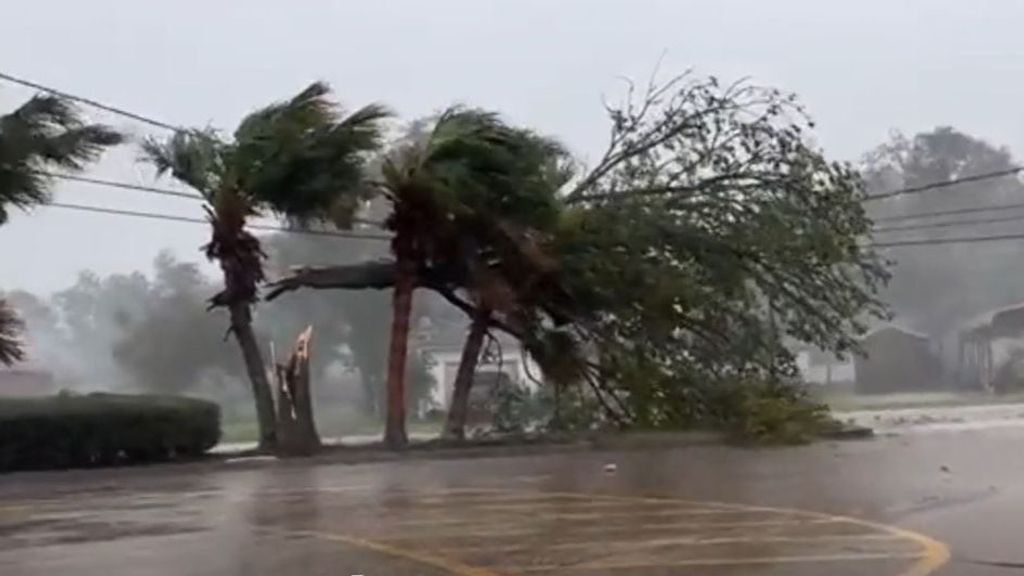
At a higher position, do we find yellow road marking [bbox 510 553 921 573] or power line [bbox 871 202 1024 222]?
power line [bbox 871 202 1024 222]

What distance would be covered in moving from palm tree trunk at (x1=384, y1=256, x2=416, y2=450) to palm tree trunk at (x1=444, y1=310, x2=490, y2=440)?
91 cm

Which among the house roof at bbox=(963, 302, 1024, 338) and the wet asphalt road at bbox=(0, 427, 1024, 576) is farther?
the house roof at bbox=(963, 302, 1024, 338)

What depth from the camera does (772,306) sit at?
29.7 metres

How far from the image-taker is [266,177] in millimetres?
26375

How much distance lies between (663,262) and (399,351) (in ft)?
15.1

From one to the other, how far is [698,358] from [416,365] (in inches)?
555

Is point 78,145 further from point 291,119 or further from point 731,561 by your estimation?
point 731,561

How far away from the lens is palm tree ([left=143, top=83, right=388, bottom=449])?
26422 millimetres

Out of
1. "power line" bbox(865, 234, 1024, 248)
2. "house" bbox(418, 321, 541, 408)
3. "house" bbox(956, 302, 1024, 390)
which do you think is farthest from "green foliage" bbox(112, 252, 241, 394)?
"house" bbox(956, 302, 1024, 390)

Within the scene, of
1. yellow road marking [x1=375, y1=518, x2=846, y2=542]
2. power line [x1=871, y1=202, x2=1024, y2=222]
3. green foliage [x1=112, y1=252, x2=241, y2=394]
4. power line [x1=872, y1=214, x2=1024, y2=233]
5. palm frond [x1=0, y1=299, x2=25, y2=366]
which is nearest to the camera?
yellow road marking [x1=375, y1=518, x2=846, y2=542]

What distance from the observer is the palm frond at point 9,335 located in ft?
79.4

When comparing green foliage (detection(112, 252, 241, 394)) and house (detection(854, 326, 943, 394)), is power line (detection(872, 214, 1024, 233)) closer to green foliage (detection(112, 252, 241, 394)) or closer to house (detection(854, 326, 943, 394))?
house (detection(854, 326, 943, 394))

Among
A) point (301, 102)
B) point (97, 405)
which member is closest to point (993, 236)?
point (301, 102)

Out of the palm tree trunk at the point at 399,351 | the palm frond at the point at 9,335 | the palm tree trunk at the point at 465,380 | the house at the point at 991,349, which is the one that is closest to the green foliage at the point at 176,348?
the palm tree trunk at the point at 465,380
